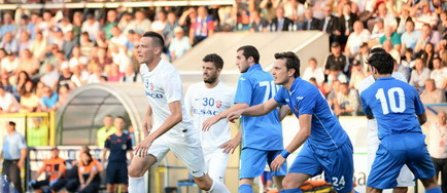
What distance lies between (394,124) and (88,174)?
37.0ft

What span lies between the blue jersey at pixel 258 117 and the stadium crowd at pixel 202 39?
6937 millimetres

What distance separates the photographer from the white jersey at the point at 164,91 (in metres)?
15.3

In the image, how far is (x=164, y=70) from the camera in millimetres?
15422

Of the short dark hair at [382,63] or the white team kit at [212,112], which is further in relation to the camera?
the white team kit at [212,112]

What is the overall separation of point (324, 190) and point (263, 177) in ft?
11.0

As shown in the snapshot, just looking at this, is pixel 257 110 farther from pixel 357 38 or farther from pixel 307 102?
pixel 357 38

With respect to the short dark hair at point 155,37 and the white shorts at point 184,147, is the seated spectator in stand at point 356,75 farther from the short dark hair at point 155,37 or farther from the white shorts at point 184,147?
the short dark hair at point 155,37

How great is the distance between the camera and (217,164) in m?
17.5

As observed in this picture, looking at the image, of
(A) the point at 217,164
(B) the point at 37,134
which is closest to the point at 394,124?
(A) the point at 217,164

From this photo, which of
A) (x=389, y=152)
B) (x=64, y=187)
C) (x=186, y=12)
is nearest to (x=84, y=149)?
(x=64, y=187)

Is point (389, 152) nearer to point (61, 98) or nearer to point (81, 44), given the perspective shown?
point (61, 98)

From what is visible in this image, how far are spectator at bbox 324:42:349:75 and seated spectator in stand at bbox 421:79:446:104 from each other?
2476 millimetres

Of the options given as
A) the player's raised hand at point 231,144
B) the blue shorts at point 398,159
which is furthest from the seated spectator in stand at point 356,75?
the blue shorts at point 398,159

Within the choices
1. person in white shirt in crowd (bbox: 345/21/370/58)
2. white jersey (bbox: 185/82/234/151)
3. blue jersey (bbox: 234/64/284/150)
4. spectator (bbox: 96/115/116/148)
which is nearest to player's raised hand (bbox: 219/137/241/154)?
blue jersey (bbox: 234/64/284/150)
